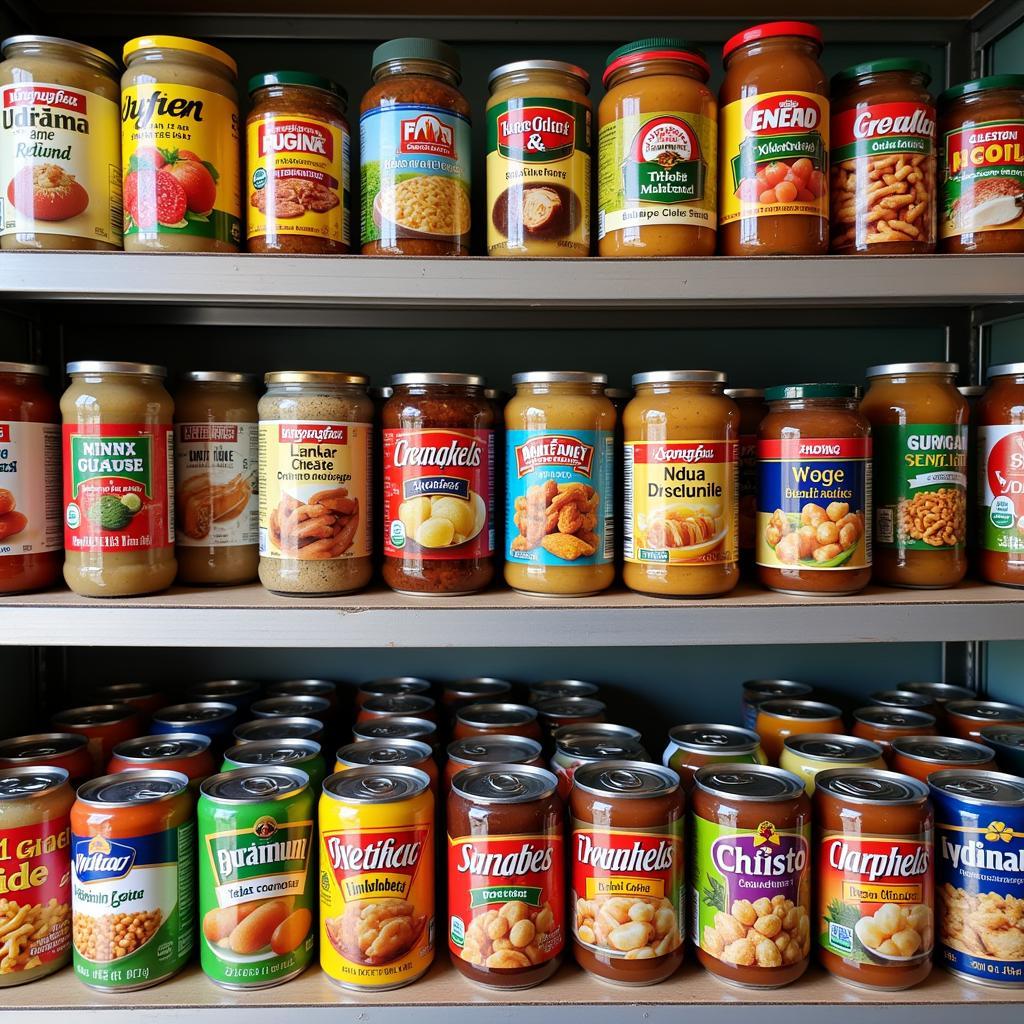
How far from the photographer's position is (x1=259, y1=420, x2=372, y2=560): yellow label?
3.43 ft

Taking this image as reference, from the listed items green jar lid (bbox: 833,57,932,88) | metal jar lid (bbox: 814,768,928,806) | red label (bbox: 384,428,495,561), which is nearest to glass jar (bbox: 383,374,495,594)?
red label (bbox: 384,428,495,561)

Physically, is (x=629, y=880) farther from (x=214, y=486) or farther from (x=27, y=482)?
(x=27, y=482)

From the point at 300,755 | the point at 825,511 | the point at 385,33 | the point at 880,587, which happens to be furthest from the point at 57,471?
the point at 880,587

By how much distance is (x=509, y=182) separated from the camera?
1.06 metres

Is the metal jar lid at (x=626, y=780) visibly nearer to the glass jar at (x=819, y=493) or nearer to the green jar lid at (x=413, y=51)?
the glass jar at (x=819, y=493)

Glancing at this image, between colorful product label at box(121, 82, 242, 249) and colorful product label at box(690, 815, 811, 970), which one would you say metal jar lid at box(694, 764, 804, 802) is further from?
colorful product label at box(121, 82, 242, 249)

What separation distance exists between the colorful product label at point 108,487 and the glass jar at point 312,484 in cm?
16

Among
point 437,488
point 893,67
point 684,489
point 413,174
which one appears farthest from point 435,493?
point 893,67

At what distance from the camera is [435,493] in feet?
3.44

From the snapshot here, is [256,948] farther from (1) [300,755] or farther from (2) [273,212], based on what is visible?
(2) [273,212]

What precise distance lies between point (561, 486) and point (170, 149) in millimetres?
709

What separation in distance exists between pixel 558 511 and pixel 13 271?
0.77 metres

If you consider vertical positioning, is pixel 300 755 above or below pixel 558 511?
below

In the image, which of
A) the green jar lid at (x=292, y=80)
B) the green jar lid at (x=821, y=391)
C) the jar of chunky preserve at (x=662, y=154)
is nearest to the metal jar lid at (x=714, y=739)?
the green jar lid at (x=821, y=391)
